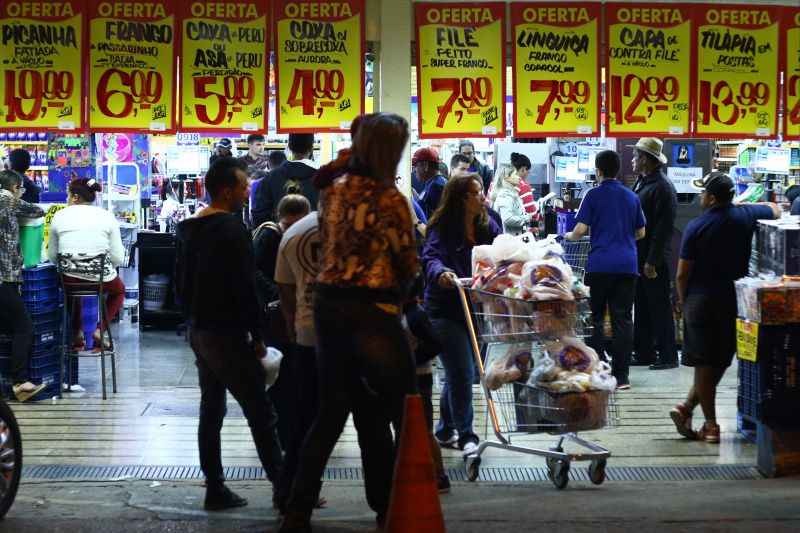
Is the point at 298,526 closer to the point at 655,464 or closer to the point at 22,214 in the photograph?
the point at 655,464

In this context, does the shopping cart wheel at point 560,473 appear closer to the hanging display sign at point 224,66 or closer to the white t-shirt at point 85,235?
the hanging display sign at point 224,66

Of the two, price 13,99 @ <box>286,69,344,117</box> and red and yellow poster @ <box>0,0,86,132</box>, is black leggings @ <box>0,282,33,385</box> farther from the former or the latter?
price 13,99 @ <box>286,69,344,117</box>

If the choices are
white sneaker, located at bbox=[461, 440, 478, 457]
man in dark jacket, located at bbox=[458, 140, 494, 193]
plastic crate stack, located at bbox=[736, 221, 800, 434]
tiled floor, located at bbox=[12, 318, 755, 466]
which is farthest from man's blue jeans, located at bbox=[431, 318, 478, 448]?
man in dark jacket, located at bbox=[458, 140, 494, 193]

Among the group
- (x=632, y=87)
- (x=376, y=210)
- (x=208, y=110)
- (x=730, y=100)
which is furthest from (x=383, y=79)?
(x=376, y=210)

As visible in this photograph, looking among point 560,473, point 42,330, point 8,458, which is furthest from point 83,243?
point 560,473

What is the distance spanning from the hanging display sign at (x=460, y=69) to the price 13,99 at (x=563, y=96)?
31 cm

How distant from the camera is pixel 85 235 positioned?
32.6 ft

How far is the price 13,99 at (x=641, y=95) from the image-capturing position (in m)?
9.16

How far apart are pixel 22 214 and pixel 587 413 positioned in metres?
5.04

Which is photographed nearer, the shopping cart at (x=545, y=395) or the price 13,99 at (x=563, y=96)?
the shopping cart at (x=545, y=395)

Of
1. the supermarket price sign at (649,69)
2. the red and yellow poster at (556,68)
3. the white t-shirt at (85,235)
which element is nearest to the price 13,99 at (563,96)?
the red and yellow poster at (556,68)

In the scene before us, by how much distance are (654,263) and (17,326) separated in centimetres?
529

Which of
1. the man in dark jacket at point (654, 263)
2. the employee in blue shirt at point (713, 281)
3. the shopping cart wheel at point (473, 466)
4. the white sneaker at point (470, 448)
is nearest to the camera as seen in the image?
the shopping cart wheel at point (473, 466)

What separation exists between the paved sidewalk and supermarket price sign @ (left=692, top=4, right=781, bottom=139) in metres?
3.48
